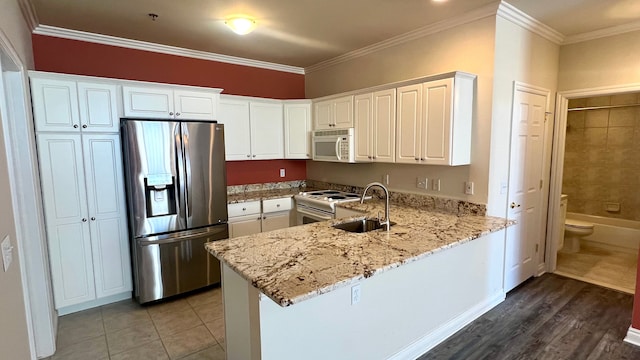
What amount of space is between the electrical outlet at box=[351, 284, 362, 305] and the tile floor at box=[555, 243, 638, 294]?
3.22 meters

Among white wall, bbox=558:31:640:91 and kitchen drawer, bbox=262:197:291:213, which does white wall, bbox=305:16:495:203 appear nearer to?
kitchen drawer, bbox=262:197:291:213

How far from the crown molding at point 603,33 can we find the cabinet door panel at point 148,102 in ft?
13.8

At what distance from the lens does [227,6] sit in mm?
2703

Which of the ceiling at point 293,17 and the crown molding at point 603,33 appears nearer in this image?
the ceiling at point 293,17

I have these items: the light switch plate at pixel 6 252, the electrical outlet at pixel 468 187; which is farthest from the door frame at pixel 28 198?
the electrical outlet at pixel 468 187

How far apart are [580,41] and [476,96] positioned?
1516mm

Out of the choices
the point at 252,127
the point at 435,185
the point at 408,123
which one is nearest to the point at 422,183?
the point at 435,185

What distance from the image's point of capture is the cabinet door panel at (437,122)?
2881mm

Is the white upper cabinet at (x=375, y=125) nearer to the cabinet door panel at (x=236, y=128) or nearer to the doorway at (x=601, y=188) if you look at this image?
Result: the cabinet door panel at (x=236, y=128)

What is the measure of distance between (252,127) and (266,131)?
0.20 metres

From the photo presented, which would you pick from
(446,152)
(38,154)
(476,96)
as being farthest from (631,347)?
(38,154)

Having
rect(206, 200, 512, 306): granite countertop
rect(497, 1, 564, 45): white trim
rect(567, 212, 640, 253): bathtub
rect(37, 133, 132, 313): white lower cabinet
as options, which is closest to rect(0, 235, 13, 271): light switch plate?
rect(206, 200, 512, 306): granite countertop

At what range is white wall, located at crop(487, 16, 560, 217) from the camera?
9.45 ft

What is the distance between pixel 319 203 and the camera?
12.8 ft
